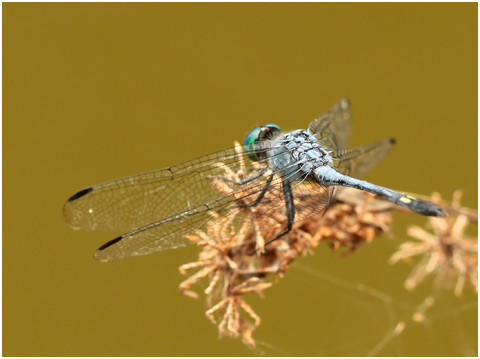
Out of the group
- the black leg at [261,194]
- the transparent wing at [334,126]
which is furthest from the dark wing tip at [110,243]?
the transparent wing at [334,126]

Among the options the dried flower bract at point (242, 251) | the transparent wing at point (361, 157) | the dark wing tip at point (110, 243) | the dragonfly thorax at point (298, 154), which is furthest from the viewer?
the transparent wing at point (361, 157)

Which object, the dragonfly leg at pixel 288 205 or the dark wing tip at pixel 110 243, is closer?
the dark wing tip at pixel 110 243

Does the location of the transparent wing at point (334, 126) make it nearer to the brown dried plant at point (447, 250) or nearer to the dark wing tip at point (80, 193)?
the brown dried plant at point (447, 250)

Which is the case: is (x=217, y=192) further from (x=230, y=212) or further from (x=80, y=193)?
(x=80, y=193)

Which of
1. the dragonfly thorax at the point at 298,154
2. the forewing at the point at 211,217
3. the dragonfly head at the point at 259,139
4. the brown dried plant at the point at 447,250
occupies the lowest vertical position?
the brown dried plant at the point at 447,250

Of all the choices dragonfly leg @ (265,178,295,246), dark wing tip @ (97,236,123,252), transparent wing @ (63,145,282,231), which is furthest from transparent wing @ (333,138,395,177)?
dark wing tip @ (97,236,123,252)

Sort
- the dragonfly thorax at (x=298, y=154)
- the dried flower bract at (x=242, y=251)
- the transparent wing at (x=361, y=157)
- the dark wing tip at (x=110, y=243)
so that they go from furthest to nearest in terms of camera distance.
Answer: the transparent wing at (x=361, y=157), the dragonfly thorax at (x=298, y=154), the dried flower bract at (x=242, y=251), the dark wing tip at (x=110, y=243)
